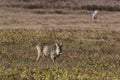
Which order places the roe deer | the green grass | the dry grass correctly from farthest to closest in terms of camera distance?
the dry grass, the roe deer, the green grass

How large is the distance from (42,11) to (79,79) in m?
37.3

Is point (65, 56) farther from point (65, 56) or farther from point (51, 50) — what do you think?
point (51, 50)

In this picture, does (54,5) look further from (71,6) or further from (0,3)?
(0,3)

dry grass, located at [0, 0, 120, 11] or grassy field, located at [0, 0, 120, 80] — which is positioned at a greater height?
grassy field, located at [0, 0, 120, 80]

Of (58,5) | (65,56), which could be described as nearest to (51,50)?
(65,56)

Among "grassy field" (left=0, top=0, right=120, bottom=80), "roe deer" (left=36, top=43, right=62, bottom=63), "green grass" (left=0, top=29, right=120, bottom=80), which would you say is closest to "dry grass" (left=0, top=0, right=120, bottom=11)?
"grassy field" (left=0, top=0, right=120, bottom=80)

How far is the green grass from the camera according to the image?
1333 centimetres

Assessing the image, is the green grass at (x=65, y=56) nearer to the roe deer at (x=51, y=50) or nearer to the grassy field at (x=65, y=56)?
the grassy field at (x=65, y=56)

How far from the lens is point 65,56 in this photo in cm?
1914

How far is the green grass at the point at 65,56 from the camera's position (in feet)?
43.7

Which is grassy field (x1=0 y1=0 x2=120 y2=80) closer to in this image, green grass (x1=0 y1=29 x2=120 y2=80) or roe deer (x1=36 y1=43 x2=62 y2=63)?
green grass (x1=0 y1=29 x2=120 y2=80)

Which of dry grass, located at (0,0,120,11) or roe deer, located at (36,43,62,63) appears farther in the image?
dry grass, located at (0,0,120,11)

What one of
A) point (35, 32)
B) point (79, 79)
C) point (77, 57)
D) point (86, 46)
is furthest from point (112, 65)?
point (35, 32)

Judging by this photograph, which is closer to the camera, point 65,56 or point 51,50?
point 51,50
